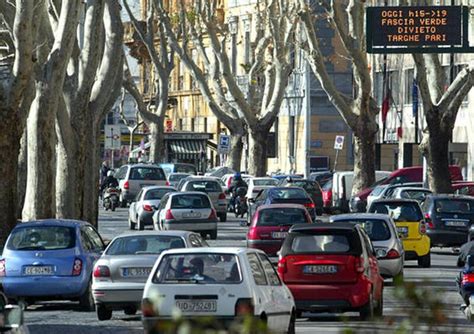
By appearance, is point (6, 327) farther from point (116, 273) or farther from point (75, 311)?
point (75, 311)

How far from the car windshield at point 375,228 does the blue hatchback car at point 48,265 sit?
20.6ft

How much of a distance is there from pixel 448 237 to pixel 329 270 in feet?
53.4

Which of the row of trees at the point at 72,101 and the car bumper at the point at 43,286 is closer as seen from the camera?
the car bumper at the point at 43,286

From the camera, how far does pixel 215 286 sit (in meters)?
15.4

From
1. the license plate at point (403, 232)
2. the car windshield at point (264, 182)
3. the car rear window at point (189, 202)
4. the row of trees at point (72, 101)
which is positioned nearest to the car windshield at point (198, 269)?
the row of trees at point (72, 101)

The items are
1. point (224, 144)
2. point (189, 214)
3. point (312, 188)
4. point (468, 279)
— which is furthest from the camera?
point (224, 144)

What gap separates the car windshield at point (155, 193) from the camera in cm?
4697

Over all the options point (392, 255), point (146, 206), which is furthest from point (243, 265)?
point (146, 206)

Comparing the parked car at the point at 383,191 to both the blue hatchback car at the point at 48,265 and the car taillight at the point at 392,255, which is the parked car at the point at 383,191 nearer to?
the car taillight at the point at 392,255

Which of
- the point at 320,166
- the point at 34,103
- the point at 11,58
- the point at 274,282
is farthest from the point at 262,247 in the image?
the point at 320,166

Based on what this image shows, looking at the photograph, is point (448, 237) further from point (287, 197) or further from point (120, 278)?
point (120, 278)

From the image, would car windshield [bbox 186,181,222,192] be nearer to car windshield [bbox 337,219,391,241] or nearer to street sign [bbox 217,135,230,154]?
car windshield [bbox 337,219,391,241]

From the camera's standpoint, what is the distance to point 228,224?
173ft

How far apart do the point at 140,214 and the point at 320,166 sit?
136 feet
